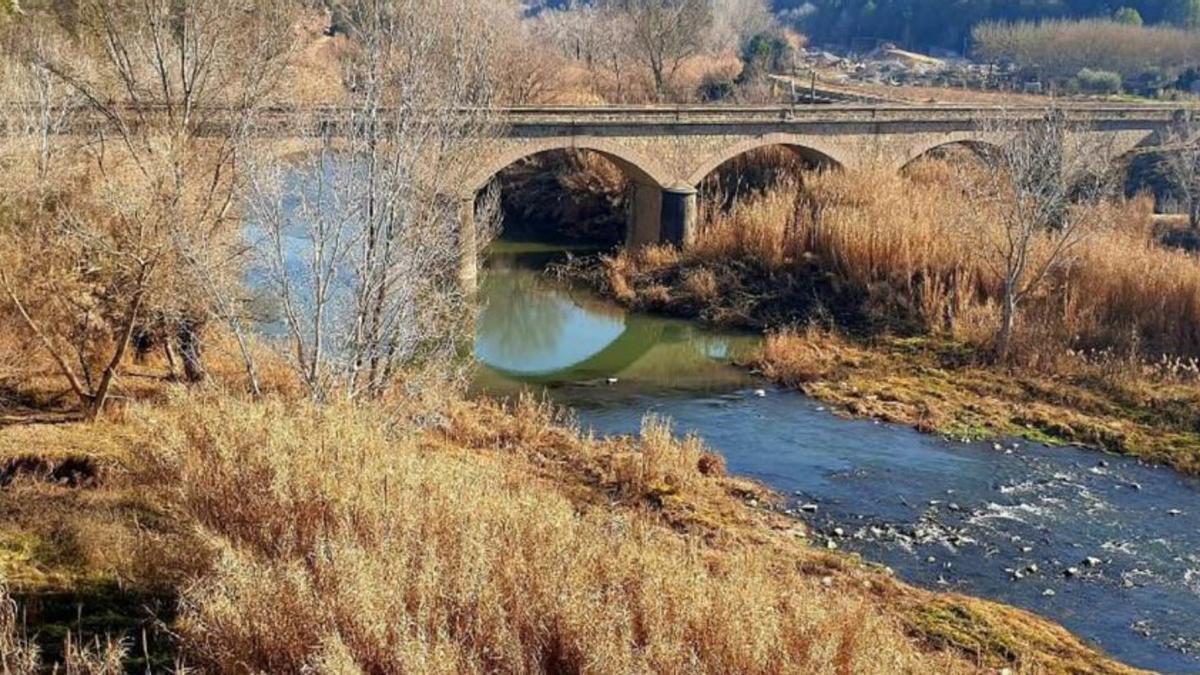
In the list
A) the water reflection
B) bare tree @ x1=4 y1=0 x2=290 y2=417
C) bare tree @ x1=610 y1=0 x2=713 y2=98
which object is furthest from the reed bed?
bare tree @ x1=610 y1=0 x2=713 y2=98

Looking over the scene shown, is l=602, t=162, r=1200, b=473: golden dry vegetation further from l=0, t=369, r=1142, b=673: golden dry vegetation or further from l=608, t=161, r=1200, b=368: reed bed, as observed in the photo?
l=0, t=369, r=1142, b=673: golden dry vegetation

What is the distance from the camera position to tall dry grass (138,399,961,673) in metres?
6.64

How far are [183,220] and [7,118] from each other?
16.7ft

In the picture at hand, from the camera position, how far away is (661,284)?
94.2 ft

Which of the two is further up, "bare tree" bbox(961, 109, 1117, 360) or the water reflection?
"bare tree" bbox(961, 109, 1117, 360)

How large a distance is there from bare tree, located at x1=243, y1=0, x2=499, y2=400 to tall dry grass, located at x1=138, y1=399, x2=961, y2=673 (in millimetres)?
2676

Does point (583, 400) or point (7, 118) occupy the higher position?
point (7, 118)

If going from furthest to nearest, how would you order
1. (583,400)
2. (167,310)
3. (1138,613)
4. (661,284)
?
(661,284) → (583,400) → (167,310) → (1138,613)

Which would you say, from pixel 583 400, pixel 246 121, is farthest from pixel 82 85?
pixel 583 400

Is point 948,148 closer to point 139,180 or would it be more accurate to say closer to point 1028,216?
point 1028,216

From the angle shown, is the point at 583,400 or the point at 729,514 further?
the point at 583,400

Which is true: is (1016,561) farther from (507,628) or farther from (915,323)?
(915,323)

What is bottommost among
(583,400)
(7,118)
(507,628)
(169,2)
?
(583,400)

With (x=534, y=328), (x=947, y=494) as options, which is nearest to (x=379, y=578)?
(x=947, y=494)
